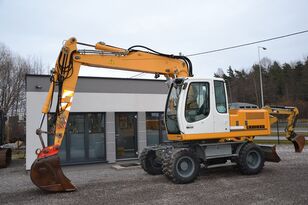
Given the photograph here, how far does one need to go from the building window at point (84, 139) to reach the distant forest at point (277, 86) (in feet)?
128

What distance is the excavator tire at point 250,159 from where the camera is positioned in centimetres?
920

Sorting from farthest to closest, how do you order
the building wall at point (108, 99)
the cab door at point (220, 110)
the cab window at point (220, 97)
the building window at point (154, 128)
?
the building window at point (154, 128)
the building wall at point (108, 99)
the cab window at point (220, 97)
the cab door at point (220, 110)

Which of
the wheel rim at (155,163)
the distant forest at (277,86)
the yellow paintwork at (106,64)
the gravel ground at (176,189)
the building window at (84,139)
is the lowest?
the gravel ground at (176,189)

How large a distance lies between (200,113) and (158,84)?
241 inches

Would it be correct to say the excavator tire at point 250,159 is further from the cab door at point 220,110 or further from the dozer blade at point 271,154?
the cab door at point 220,110

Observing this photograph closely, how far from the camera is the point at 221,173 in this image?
988 cm

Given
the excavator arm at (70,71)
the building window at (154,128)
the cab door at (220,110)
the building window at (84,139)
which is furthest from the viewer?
the building window at (154,128)

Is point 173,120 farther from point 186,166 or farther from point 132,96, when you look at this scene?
point 132,96

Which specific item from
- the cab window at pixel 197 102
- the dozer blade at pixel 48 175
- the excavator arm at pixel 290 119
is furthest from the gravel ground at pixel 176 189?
the cab window at pixel 197 102

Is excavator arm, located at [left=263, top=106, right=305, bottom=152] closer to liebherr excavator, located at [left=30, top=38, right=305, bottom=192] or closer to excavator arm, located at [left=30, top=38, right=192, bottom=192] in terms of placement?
liebherr excavator, located at [left=30, top=38, right=305, bottom=192]

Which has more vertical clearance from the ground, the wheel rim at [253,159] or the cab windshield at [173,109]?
the cab windshield at [173,109]

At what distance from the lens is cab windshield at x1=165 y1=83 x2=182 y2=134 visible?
29.0 feet

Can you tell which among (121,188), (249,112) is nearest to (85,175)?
(121,188)

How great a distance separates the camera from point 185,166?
8.35 meters
